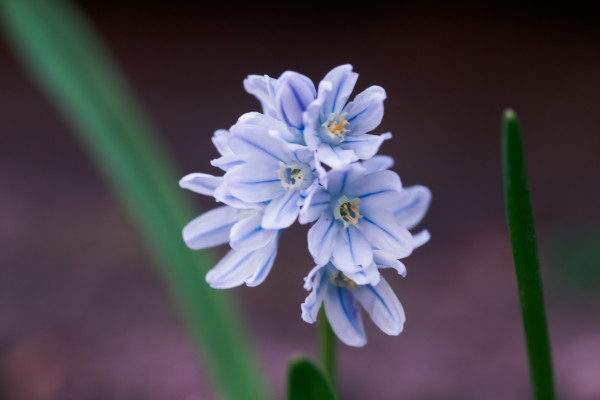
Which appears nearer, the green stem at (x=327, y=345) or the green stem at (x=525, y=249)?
the green stem at (x=525, y=249)

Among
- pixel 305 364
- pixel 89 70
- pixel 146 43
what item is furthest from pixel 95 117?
pixel 146 43

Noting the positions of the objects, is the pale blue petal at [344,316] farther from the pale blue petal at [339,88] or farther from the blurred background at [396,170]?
the blurred background at [396,170]

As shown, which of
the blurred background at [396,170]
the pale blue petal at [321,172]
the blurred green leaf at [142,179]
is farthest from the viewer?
the blurred background at [396,170]

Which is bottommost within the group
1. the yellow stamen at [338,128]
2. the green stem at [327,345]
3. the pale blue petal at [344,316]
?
the green stem at [327,345]

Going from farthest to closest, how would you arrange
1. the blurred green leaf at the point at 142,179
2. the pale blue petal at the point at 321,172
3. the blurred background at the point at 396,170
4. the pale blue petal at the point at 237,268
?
the blurred background at the point at 396,170 → the blurred green leaf at the point at 142,179 → the pale blue petal at the point at 237,268 → the pale blue petal at the point at 321,172

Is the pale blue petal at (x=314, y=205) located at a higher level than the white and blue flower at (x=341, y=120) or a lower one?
lower

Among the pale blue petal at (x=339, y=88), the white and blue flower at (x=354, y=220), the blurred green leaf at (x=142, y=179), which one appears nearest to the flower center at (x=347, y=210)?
the white and blue flower at (x=354, y=220)

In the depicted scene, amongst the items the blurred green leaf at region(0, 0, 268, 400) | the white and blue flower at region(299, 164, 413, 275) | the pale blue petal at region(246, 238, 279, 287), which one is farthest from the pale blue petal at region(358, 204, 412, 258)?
the blurred green leaf at region(0, 0, 268, 400)
